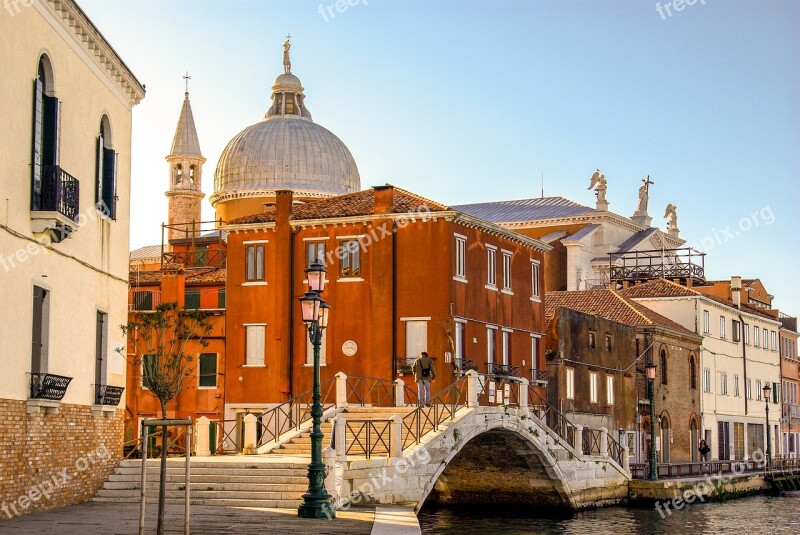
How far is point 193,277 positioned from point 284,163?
45.6ft

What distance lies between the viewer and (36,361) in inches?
776

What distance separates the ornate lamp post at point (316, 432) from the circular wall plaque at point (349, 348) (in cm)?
1700

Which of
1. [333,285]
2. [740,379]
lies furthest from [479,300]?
[740,379]

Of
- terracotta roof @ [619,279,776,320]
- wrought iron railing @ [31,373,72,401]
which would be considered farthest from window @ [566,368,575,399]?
wrought iron railing @ [31,373,72,401]

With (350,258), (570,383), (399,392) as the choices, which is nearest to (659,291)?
(570,383)

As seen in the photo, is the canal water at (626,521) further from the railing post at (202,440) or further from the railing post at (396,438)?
the railing post at (202,440)

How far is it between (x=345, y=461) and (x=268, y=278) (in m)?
16.1

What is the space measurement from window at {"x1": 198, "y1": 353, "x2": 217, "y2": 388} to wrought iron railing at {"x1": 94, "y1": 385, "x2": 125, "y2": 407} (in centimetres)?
1843

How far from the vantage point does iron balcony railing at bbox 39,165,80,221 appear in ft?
63.4

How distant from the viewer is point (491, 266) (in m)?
40.4

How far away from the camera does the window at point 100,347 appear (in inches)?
906

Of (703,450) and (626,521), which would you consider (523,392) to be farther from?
(703,450)

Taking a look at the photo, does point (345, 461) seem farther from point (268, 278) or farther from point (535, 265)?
point (535, 265)

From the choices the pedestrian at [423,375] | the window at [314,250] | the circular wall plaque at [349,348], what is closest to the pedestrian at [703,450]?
the circular wall plaque at [349,348]
